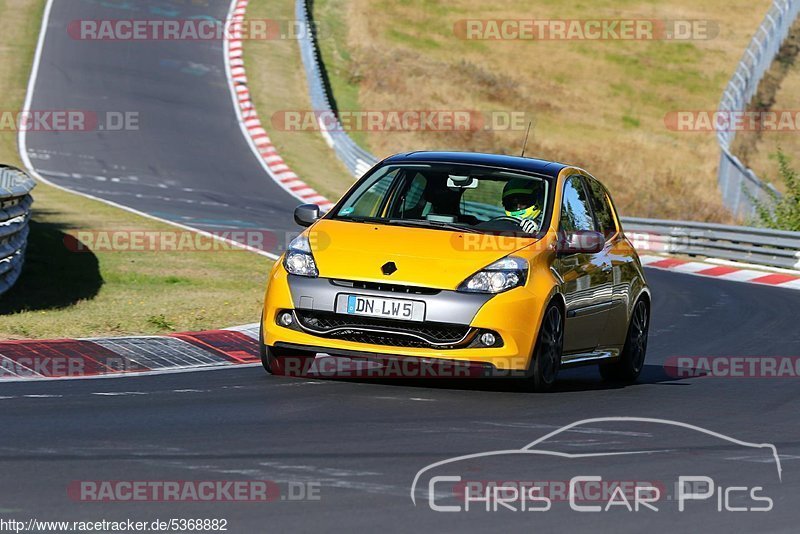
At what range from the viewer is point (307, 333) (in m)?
9.20

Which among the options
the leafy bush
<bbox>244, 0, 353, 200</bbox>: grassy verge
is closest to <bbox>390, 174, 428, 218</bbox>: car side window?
the leafy bush

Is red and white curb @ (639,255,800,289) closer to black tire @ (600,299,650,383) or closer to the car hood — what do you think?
black tire @ (600,299,650,383)

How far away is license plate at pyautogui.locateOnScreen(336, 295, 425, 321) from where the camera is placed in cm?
894

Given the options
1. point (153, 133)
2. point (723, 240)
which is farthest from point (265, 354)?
point (153, 133)

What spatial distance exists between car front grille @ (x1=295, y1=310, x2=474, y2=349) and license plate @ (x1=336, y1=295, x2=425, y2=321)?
0.04 m

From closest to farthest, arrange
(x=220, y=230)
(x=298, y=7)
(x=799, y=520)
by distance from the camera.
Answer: (x=799, y=520) → (x=220, y=230) → (x=298, y=7)

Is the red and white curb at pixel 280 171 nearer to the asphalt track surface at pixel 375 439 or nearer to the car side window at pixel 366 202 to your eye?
the asphalt track surface at pixel 375 439

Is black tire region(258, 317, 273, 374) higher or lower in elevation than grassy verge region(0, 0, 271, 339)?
higher

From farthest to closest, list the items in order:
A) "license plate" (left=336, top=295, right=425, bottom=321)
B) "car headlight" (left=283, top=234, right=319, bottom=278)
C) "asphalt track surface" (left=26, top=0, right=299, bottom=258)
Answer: "asphalt track surface" (left=26, top=0, right=299, bottom=258)
"car headlight" (left=283, top=234, right=319, bottom=278)
"license plate" (left=336, top=295, right=425, bottom=321)

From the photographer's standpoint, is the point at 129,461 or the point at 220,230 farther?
the point at 220,230

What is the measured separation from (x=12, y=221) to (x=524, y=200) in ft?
24.3

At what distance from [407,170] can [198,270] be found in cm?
925

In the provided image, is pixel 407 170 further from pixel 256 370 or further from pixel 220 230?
pixel 220 230

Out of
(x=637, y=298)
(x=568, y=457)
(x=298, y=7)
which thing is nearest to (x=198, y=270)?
(x=637, y=298)
